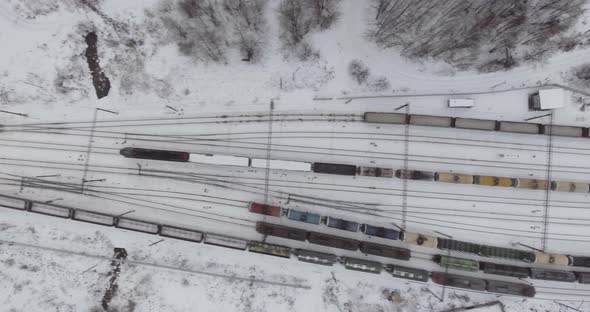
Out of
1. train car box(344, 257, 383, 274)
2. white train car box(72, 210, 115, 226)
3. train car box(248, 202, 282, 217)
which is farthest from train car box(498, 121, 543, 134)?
white train car box(72, 210, 115, 226)

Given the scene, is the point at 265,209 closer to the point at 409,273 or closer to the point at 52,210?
the point at 409,273

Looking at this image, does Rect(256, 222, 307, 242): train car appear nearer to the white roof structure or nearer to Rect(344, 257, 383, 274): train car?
Rect(344, 257, 383, 274): train car

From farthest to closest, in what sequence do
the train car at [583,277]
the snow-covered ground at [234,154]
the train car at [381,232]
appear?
the train car at [583,277], the snow-covered ground at [234,154], the train car at [381,232]

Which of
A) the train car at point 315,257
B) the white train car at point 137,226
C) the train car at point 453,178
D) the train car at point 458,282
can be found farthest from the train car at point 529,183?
the white train car at point 137,226

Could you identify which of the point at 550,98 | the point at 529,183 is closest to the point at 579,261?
the point at 529,183

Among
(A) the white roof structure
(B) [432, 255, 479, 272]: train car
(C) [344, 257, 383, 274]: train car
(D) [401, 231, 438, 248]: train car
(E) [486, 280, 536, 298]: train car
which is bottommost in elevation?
(E) [486, 280, 536, 298]: train car

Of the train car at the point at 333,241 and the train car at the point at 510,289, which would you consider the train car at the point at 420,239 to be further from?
the train car at the point at 510,289
